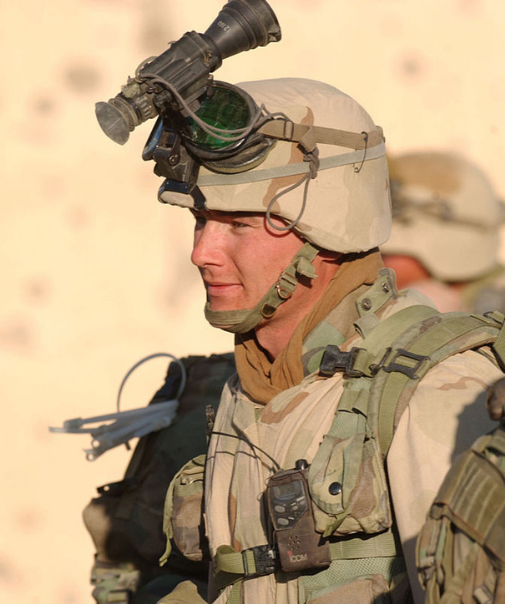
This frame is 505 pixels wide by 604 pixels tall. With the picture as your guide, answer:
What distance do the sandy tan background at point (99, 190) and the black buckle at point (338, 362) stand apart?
19.0 ft

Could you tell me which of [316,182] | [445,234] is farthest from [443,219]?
[316,182]

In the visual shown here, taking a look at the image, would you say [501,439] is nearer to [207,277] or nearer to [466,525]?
[466,525]

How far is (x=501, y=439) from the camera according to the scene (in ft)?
8.61

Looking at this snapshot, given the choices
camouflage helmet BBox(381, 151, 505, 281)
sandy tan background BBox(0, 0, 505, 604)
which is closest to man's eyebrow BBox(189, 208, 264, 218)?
camouflage helmet BBox(381, 151, 505, 281)

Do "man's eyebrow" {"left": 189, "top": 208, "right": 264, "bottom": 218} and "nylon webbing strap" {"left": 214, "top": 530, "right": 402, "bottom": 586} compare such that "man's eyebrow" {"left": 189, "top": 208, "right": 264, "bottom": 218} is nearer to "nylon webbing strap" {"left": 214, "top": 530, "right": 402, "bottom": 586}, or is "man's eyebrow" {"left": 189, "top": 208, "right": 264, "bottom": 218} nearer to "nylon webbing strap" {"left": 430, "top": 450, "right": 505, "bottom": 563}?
"nylon webbing strap" {"left": 214, "top": 530, "right": 402, "bottom": 586}

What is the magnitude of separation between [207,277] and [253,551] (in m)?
0.92

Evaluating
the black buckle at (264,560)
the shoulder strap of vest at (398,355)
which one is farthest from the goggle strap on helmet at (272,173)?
the black buckle at (264,560)

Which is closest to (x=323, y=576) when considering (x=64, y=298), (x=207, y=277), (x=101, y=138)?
(x=207, y=277)

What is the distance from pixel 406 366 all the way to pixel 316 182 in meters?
0.79

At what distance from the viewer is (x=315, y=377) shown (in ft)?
11.8

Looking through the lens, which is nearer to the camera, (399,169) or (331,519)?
(331,519)

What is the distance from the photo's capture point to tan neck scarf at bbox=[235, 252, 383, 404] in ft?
12.1

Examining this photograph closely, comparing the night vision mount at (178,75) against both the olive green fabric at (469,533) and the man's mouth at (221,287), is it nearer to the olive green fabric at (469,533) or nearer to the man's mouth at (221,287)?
the man's mouth at (221,287)

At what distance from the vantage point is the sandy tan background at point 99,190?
361 inches
